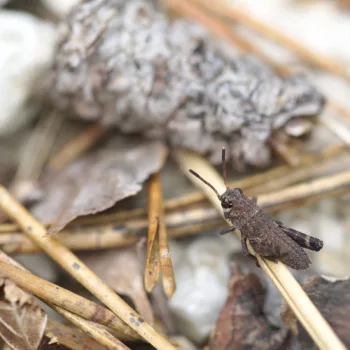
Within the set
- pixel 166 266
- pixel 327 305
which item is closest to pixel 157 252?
pixel 166 266

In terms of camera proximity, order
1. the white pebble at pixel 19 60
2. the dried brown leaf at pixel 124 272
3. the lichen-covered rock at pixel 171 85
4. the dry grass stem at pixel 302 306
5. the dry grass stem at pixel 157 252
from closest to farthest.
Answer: the dry grass stem at pixel 302 306 < the dry grass stem at pixel 157 252 < the dried brown leaf at pixel 124 272 < the lichen-covered rock at pixel 171 85 < the white pebble at pixel 19 60

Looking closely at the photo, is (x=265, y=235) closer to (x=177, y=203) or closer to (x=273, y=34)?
(x=177, y=203)

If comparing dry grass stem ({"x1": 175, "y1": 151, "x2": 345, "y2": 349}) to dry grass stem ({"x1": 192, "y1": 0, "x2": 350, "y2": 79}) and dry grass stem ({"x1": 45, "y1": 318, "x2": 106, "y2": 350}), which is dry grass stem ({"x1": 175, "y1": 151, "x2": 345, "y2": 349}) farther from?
dry grass stem ({"x1": 192, "y1": 0, "x2": 350, "y2": 79})

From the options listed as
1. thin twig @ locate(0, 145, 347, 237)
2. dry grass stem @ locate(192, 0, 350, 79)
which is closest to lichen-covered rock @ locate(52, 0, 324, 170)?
thin twig @ locate(0, 145, 347, 237)

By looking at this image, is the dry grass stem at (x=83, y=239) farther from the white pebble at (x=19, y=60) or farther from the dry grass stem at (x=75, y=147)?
the white pebble at (x=19, y=60)

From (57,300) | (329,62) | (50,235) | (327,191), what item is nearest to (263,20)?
(329,62)

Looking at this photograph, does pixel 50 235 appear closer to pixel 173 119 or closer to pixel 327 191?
pixel 173 119

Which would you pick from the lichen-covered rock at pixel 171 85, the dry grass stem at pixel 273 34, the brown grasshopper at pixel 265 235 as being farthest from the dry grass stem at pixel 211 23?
the brown grasshopper at pixel 265 235
